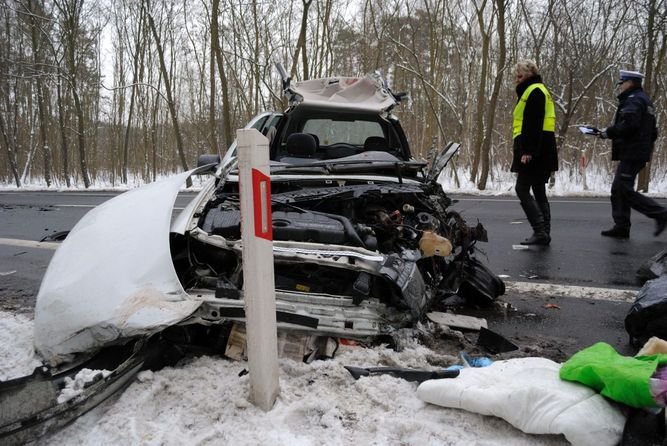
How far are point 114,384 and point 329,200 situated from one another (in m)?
1.74

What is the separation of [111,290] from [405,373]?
58.3 inches

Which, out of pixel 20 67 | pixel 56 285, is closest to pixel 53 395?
pixel 56 285

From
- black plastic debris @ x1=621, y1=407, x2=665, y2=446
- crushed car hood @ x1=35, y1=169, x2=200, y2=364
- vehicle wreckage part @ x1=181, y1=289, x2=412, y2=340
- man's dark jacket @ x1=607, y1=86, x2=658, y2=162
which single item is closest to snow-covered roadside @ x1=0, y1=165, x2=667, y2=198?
man's dark jacket @ x1=607, y1=86, x2=658, y2=162

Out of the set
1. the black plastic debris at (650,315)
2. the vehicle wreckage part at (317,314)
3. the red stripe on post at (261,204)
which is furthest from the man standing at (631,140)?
the red stripe on post at (261,204)

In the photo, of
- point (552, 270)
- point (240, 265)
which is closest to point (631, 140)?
point (552, 270)

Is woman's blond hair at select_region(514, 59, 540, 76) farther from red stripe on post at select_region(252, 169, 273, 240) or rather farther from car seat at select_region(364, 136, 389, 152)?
red stripe on post at select_region(252, 169, 273, 240)

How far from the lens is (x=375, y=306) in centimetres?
249

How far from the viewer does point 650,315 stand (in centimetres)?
250

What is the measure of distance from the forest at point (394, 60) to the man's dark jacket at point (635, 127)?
686cm

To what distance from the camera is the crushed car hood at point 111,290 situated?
210 centimetres

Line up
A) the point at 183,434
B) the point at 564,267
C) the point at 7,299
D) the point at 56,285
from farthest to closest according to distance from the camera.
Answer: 1. the point at 564,267
2. the point at 7,299
3. the point at 56,285
4. the point at 183,434

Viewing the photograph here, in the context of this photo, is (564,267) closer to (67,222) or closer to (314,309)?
(314,309)

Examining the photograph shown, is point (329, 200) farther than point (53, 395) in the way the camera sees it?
Yes

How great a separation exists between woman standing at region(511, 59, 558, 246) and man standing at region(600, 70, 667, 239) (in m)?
0.93
